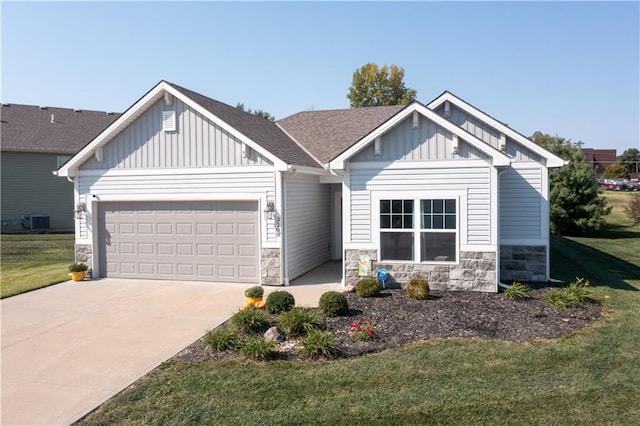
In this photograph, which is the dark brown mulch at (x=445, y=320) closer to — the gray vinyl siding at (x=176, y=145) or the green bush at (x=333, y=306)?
the green bush at (x=333, y=306)

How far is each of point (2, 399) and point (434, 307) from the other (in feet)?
24.3

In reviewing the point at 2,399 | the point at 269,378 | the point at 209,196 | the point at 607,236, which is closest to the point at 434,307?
the point at 269,378

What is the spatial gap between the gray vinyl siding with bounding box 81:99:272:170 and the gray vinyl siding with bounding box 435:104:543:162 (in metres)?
5.59

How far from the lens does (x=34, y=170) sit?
82.2ft

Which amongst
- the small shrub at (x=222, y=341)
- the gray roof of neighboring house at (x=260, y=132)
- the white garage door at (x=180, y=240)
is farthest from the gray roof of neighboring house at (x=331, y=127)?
the small shrub at (x=222, y=341)

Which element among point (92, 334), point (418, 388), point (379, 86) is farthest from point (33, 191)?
point (379, 86)

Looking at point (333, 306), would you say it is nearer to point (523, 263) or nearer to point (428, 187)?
point (428, 187)

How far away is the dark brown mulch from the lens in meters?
7.54

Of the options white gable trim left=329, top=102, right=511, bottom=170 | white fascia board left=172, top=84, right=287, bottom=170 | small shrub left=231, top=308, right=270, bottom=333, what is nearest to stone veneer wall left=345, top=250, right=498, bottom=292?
white gable trim left=329, top=102, right=511, bottom=170

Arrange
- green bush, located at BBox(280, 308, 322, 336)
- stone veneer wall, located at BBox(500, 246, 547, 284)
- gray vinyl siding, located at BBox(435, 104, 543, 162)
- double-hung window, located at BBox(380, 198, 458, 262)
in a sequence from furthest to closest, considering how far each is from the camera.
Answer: gray vinyl siding, located at BBox(435, 104, 543, 162)
stone veneer wall, located at BBox(500, 246, 547, 284)
double-hung window, located at BBox(380, 198, 458, 262)
green bush, located at BBox(280, 308, 322, 336)

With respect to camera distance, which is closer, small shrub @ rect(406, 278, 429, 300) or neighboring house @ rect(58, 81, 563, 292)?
small shrub @ rect(406, 278, 429, 300)

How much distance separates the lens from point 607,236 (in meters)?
23.0

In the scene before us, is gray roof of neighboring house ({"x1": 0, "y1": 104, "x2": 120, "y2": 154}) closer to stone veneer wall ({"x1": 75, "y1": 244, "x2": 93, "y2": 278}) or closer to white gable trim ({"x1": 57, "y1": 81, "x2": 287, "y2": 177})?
white gable trim ({"x1": 57, "y1": 81, "x2": 287, "y2": 177})

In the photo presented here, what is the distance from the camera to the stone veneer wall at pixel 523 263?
1217 centimetres
